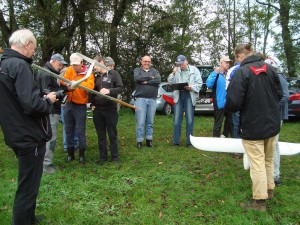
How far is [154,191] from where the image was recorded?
14.7 feet

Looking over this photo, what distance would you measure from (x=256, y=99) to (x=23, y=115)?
98.2 inches

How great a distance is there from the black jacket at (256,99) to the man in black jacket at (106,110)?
8.44ft

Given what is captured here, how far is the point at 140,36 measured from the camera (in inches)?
639

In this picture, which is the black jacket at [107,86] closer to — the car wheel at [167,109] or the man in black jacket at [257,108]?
the man in black jacket at [257,108]

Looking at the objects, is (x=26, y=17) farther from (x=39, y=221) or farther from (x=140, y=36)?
(x=39, y=221)

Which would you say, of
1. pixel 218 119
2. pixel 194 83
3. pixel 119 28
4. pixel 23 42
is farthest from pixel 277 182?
pixel 119 28

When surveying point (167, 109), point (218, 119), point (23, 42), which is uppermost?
point (23, 42)

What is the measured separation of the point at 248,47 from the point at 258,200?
1.85m

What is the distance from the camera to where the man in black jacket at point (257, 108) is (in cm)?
367

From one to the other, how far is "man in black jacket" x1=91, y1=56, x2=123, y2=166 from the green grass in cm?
33

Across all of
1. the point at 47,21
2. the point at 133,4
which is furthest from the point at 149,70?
the point at 133,4

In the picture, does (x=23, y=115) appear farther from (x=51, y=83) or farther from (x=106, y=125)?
(x=106, y=125)

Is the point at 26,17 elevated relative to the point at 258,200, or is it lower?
elevated

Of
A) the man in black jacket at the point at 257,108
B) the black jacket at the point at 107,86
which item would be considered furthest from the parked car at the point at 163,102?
the man in black jacket at the point at 257,108
